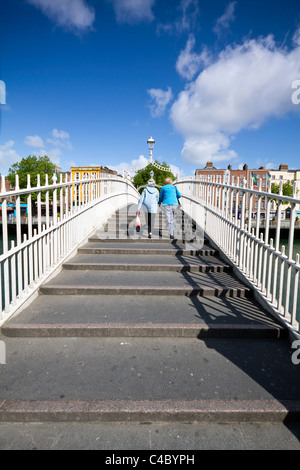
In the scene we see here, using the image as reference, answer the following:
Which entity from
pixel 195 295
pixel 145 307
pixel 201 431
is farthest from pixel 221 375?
pixel 195 295

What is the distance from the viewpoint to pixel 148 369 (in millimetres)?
2508

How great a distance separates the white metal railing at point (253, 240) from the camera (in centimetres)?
315

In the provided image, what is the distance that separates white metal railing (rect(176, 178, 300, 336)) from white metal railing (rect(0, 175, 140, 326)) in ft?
9.02

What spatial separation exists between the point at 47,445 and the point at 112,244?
14.8 feet

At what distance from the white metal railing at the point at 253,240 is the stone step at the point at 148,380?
0.66 meters

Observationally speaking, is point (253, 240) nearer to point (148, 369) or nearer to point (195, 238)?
point (195, 238)

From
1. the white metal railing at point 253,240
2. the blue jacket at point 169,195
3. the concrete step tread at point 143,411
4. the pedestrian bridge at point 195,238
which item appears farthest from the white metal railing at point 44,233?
the white metal railing at point 253,240

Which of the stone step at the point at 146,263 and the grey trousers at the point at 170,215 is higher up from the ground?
the grey trousers at the point at 170,215

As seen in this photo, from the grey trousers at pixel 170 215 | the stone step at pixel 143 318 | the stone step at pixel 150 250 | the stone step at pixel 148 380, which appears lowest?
the stone step at pixel 148 380

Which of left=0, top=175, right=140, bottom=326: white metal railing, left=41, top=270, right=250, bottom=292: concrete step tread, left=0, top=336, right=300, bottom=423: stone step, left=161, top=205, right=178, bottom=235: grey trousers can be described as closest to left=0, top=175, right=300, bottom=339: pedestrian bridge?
left=0, top=175, right=140, bottom=326: white metal railing

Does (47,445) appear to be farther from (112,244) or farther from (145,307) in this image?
(112,244)

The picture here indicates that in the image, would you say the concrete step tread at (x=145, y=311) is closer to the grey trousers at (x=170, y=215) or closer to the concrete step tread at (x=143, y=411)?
the concrete step tread at (x=143, y=411)

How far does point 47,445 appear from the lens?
1847mm

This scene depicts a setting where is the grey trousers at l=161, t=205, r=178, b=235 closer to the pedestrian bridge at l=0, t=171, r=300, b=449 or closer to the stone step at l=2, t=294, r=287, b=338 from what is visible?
the pedestrian bridge at l=0, t=171, r=300, b=449
